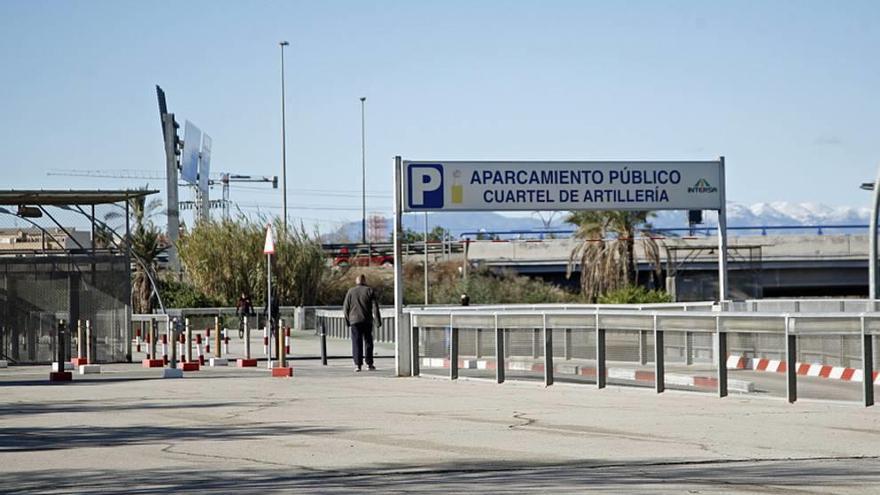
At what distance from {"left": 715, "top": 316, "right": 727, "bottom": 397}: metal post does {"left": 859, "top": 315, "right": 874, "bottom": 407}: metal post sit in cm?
189

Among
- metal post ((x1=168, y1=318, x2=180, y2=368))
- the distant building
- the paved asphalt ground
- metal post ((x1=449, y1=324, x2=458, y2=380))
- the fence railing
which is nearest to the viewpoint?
the paved asphalt ground

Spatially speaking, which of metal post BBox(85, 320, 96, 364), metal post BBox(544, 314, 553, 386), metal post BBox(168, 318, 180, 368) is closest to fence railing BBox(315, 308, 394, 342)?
metal post BBox(85, 320, 96, 364)

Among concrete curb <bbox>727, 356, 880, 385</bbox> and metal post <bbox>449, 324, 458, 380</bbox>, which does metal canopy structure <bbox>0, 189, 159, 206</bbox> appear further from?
concrete curb <bbox>727, 356, 880, 385</bbox>

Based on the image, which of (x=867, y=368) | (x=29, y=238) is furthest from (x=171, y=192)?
(x=867, y=368)

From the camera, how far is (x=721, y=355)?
18.1 metres

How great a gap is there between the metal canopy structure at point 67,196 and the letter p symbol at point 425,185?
260 inches

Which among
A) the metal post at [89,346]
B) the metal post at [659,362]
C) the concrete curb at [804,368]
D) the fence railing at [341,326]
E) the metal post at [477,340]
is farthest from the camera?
the fence railing at [341,326]

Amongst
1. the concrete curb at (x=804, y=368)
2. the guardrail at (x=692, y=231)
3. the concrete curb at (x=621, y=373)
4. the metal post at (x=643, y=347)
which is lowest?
the concrete curb at (x=621, y=373)

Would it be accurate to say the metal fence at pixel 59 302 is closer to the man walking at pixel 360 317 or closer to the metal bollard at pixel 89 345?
the metal bollard at pixel 89 345

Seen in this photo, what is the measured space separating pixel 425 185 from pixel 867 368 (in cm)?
984

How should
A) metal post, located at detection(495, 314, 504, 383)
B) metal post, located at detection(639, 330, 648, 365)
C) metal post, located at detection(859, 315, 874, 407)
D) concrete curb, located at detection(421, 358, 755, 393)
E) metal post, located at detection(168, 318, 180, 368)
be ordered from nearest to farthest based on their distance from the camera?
metal post, located at detection(859, 315, 874, 407) → concrete curb, located at detection(421, 358, 755, 393) → metal post, located at detection(639, 330, 648, 365) → metal post, located at detection(495, 314, 504, 383) → metal post, located at detection(168, 318, 180, 368)

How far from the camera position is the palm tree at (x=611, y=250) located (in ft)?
203

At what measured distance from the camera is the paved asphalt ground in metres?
10.8

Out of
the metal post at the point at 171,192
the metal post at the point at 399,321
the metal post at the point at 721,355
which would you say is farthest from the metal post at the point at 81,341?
the metal post at the point at 171,192
